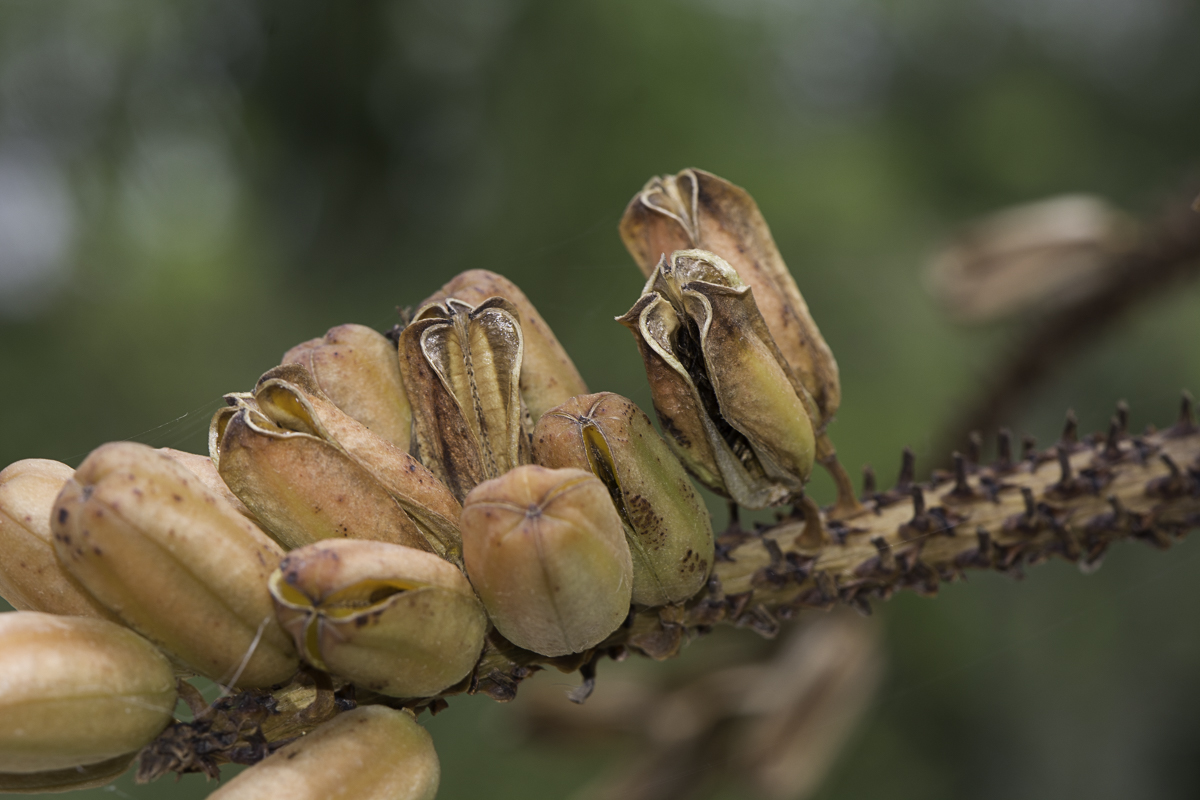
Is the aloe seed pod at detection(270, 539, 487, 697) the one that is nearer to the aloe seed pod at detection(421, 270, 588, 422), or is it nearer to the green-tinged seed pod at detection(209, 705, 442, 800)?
the green-tinged seed pod at detection(209, 705, 442, 800)

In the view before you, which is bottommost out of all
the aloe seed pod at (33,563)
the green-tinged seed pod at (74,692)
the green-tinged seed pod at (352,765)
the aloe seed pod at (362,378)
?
the green-tinged seed pod at (352,765)

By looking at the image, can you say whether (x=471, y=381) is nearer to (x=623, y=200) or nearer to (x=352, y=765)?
(x=352, y=765)

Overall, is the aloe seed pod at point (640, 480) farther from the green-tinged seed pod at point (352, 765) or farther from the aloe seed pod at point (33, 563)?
the aloe seed pod at point (33, 563)

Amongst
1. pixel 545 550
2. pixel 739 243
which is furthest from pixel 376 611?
pixel 739 243

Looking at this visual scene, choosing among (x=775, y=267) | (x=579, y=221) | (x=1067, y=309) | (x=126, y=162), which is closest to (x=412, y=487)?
(x=775, y=267)

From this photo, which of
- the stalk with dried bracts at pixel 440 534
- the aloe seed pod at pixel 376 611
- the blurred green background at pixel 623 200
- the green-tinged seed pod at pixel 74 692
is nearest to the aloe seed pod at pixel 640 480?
the stalk with dried bracts at pixel 440 534
